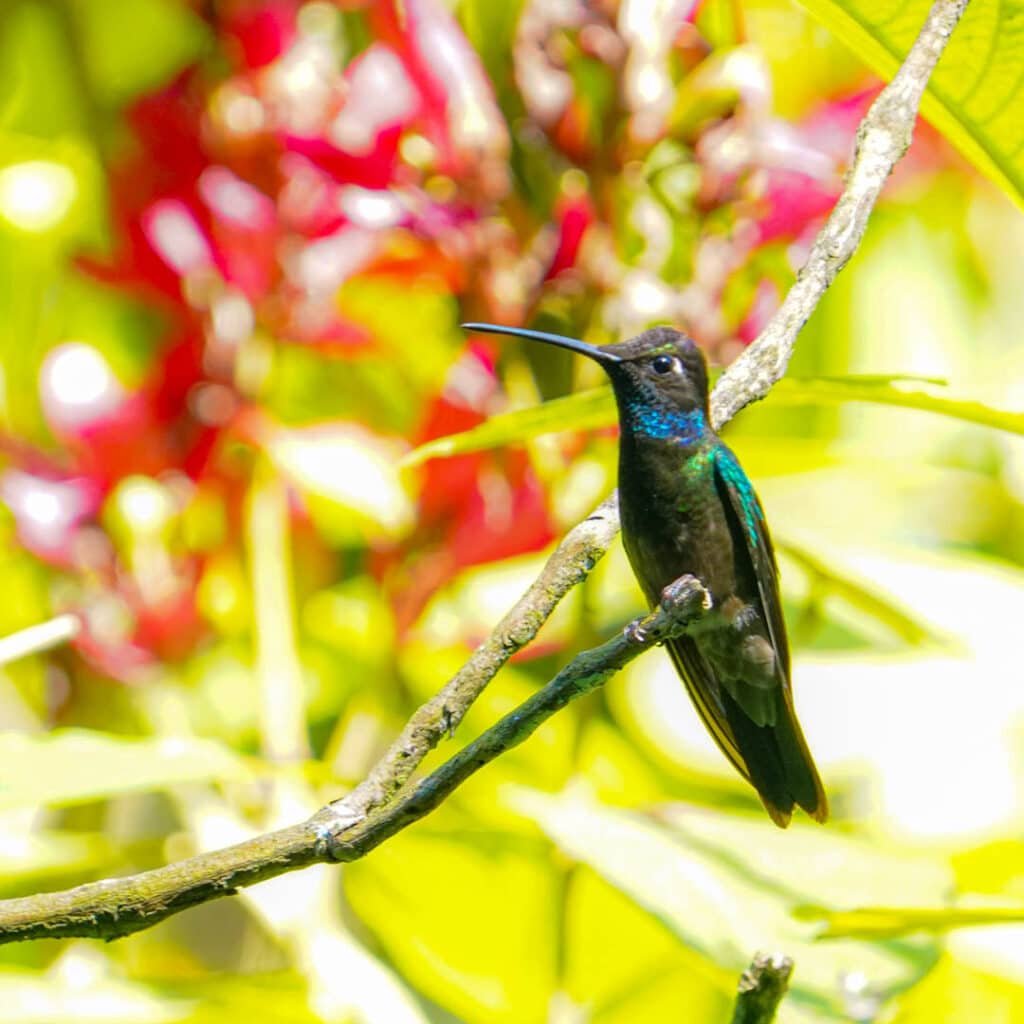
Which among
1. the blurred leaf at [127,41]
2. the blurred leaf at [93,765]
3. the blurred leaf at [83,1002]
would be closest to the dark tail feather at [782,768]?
the blurred leaf at [93,765]

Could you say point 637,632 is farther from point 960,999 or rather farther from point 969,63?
point 960,999

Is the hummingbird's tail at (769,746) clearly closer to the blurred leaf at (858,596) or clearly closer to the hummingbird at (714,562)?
the hummingbird at (714,562)

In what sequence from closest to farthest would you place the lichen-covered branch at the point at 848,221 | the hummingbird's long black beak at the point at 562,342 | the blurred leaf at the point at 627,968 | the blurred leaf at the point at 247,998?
the lichen-covered branch at the point at 848,221 → the hummingbird's long black beak at the point at 562,342 → the blurred leaf at the point at 247,998 → the blurred leaf at the point at 627,968

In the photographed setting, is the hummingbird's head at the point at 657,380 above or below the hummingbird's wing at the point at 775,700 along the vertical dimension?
above

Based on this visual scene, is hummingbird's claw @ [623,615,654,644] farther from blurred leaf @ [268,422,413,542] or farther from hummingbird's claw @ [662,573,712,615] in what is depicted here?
blurred leaf @ [268,422,413,542]

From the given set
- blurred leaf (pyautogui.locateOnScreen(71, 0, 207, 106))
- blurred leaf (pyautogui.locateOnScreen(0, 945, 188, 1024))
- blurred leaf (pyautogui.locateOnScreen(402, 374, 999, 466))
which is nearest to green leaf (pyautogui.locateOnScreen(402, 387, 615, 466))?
blurred leaf (pyautogui.locateOnScreen(402, 374, 999, 466))

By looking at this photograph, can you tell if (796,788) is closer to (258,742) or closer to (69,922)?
(69,922)
